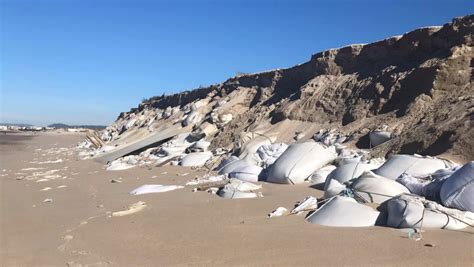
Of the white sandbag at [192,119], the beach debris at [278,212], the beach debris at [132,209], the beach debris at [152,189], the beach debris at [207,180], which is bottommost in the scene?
the beach debris at [207,180]

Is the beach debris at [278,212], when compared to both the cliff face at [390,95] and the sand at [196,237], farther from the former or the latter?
the cliff face at [390,95]

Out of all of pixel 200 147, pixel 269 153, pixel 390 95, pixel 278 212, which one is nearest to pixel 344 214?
pixel 278 212

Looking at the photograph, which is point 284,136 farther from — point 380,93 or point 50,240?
point 50,240

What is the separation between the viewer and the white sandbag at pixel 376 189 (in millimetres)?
4991

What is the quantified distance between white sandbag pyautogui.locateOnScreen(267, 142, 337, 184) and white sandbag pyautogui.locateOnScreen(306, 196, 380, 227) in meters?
2.46

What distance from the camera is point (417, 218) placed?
4098mm

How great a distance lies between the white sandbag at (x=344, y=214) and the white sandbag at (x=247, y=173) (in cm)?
319

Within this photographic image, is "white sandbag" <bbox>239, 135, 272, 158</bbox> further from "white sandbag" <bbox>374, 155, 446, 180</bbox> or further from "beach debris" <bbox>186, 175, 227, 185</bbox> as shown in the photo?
"white sandbag" <bbox>374, 155, 446, 180</bbox>

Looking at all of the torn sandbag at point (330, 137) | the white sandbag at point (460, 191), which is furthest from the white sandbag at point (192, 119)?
the white sandbag at point (460, 191)

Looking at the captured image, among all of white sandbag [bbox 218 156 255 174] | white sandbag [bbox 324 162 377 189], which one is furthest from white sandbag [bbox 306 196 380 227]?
white sandbag [bbox 218 156 255 174]

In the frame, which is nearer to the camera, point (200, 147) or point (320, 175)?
point (320, 175)

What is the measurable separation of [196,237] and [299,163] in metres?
3.30

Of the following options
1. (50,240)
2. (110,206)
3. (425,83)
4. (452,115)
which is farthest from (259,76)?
(50,240)

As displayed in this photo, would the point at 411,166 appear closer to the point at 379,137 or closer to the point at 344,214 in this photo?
the point at 344,214
